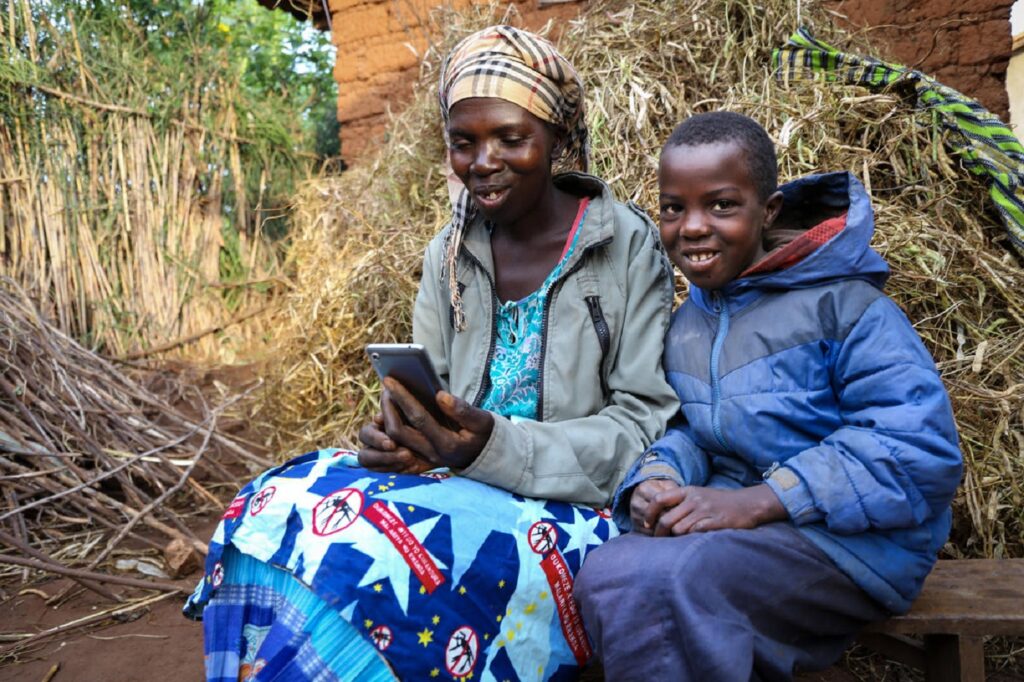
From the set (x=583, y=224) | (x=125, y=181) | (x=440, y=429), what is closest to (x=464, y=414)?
(x=440, y=429)

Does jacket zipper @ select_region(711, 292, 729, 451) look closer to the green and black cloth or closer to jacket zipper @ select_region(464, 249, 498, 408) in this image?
jacket zipper @ select_region(464, 249, 498, 408)

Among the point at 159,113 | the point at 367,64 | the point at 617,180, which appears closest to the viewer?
the point at 617,180

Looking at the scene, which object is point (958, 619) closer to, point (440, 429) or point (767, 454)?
point (767, 454)

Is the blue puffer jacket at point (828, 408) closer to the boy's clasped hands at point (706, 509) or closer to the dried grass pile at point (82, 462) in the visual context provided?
the boy's clasped hands at point (706, 509)

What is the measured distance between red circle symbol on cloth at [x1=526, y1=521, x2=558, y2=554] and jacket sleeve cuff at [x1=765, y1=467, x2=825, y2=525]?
1.48 feet

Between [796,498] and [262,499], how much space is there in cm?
105

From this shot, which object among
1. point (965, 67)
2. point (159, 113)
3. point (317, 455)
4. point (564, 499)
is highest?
point (159, 113)

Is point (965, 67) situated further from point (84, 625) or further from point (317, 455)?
point (84, 625)

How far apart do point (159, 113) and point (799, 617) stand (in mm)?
6327

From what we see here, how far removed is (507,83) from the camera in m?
1.97

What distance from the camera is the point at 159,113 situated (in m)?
6.45

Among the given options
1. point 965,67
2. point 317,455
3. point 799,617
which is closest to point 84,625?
point 317,455

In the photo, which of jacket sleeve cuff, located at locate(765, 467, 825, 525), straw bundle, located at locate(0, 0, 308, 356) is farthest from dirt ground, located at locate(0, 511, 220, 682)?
straw bundle, located at locate(0, 0, 308, 356)

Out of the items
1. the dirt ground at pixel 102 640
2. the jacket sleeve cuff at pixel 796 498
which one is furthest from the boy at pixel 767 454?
the dirt ground at pixel 102 640
